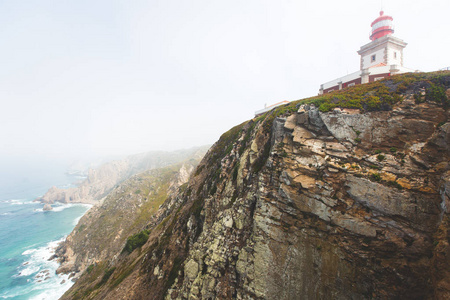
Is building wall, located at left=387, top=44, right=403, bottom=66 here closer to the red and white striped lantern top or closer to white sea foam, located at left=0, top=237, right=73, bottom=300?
the red and white striped lantern top

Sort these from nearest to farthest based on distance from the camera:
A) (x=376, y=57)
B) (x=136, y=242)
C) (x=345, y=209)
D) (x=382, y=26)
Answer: (x=345, y=209) < (x=376, y=57) < (x=382, y=26) < (x=136, y=242)

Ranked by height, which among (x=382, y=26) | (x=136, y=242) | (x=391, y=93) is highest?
(x=382, y=26)

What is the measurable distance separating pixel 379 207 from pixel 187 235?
23.2 meters

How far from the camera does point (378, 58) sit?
29547 mm

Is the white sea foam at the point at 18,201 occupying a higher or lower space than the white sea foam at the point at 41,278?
higher

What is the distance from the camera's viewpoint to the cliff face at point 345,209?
11.0 m

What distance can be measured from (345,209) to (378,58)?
31.9m

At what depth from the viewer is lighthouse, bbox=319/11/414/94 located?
21803mm

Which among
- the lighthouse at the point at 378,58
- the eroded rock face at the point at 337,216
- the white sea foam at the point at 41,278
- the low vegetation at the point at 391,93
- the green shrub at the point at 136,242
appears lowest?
the white sea foam at the point at 41,278

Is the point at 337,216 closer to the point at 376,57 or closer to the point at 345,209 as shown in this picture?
the point at 345,209

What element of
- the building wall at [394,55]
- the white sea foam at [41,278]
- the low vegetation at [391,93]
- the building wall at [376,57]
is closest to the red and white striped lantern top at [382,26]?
the building wall at [394,55]

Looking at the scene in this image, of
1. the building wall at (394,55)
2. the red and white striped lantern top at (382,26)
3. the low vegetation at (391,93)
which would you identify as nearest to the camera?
the low vegetation at (391,93)

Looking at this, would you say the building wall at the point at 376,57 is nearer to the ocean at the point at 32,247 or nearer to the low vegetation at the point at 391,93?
the low vegetation at the point at 391,93

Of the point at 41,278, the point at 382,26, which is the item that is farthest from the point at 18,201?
the point at 382,26
